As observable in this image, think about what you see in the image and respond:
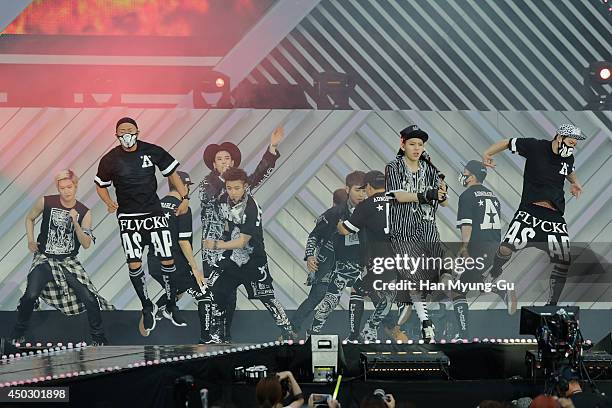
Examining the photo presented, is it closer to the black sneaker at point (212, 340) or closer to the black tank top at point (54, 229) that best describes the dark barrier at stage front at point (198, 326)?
the black sneaker at point (212, 340)

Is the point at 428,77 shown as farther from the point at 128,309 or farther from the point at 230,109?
the point at 128,309

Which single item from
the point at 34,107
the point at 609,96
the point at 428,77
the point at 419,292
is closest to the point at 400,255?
the point at 419,292

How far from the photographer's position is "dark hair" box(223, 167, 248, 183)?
10.1 metres

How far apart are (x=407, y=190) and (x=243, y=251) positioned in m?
1.55

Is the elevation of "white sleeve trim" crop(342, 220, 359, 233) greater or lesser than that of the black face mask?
lesser

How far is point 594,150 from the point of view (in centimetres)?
1020

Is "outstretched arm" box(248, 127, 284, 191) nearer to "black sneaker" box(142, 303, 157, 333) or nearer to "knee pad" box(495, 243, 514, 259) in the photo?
"black sneaker" box(142, 303, 157, 333)

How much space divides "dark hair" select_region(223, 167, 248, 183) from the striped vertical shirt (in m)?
1.25

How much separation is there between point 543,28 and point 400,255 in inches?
94.7

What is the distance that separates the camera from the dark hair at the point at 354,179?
1010 centimetres

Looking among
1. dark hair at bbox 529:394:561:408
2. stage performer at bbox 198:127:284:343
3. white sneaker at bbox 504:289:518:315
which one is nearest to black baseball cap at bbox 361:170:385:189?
stage performer at bbox 198:127:284:343

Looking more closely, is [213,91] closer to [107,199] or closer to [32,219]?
[107,199]

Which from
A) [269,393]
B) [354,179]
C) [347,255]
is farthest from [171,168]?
[269,393]

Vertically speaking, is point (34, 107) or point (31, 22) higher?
point (31, 22)
